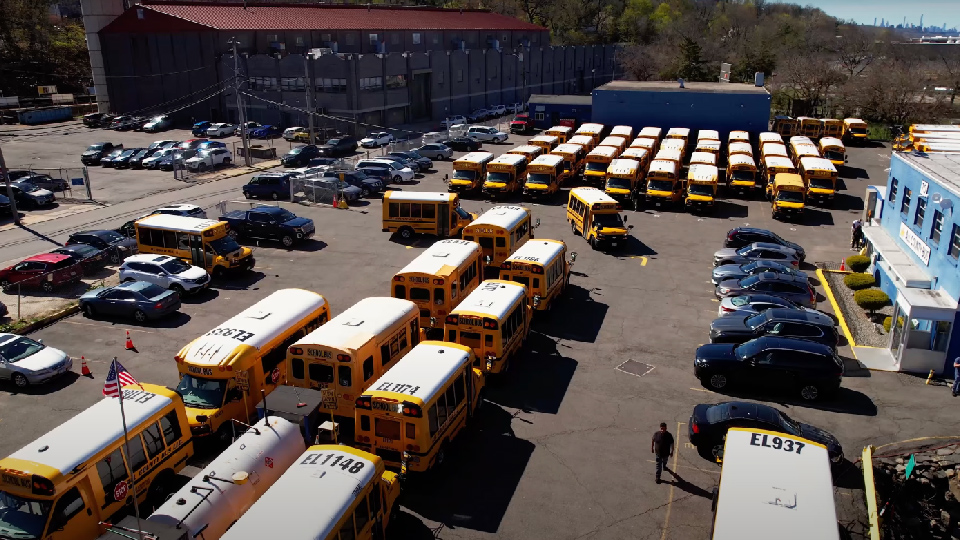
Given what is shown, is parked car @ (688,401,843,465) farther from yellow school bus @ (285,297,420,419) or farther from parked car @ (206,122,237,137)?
parked car @ (206,122,237,137)

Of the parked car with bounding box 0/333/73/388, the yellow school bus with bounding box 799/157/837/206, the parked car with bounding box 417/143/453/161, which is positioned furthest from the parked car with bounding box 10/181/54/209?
the yellow school bus with bounding box 799/157/837/206

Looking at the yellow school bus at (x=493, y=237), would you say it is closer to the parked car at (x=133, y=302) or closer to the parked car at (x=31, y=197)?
the parked car at (x=133, y=302)

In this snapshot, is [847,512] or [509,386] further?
[509,386]

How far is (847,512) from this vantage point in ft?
48.5

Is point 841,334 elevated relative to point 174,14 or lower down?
lower down

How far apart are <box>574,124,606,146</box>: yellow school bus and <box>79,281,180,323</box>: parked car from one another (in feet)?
120

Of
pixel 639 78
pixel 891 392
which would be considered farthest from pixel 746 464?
pixel 639 78

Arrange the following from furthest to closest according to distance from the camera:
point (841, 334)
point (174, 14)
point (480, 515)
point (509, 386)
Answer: point (174, 14), point (841, 334), point (509, 386), point (480, 515)

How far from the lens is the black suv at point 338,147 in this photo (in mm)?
56969

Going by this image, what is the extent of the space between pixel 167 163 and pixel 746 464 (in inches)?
1949

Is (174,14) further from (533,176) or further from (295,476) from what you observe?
(295,476)

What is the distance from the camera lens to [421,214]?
3347 centimetres

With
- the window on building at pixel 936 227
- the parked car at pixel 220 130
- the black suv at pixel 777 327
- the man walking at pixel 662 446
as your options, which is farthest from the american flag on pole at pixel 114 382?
the parked car at pixel 220 130

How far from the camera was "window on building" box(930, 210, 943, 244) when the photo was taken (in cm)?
2328
